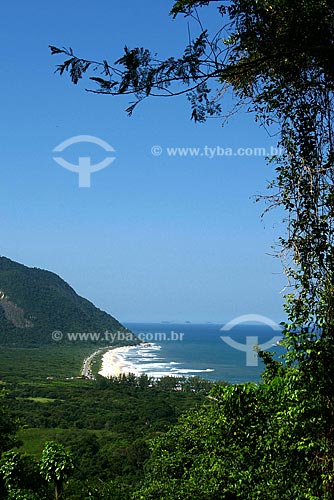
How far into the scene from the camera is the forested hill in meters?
88.7

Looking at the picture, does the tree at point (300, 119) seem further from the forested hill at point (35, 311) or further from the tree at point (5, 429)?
the forested hill at point (35, 311)

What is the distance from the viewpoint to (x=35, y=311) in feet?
304

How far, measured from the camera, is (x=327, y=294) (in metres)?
2.67

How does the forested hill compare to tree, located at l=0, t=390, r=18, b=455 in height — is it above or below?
above

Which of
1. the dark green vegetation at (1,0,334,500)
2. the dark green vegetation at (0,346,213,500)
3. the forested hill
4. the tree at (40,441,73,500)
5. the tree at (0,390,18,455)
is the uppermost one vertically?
the forested hill

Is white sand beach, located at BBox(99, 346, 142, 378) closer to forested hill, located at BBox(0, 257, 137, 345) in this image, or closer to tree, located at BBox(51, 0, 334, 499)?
forested hill, located at BBox(0, 257, 137, 345)

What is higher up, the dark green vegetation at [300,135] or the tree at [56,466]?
the dark green vegetation at [300,135]

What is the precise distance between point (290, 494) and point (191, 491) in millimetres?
3744

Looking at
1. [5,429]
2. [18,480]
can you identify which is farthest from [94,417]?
[18,480]

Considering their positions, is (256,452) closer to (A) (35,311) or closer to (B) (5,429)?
(B) (5,429)

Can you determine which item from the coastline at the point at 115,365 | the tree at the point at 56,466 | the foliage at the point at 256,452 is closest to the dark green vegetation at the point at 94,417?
the tree at the point at 56,466

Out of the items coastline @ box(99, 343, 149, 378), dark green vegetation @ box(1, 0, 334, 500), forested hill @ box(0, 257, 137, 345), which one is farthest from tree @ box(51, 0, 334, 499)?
forested hill @ box(0, 257, 137, 345)

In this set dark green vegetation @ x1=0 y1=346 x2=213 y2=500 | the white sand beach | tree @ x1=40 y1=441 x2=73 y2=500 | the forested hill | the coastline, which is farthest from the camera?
the forested hill

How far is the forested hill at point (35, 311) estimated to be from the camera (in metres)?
88.7
